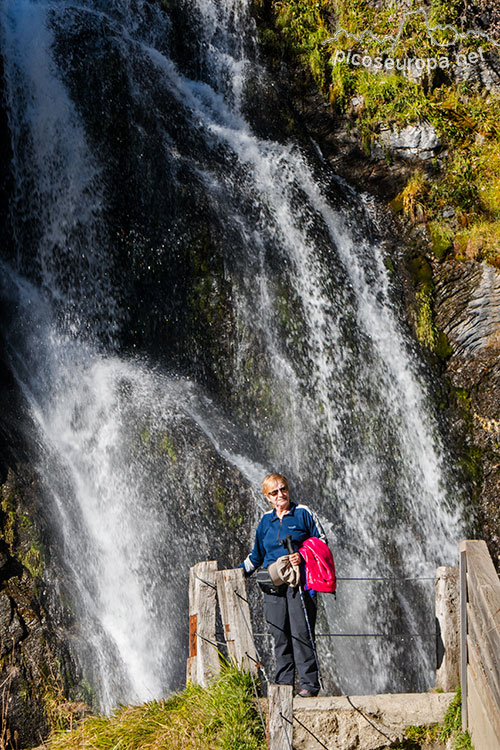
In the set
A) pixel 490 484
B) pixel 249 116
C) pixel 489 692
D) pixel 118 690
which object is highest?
pixel 249 116

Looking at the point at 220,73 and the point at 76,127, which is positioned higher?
the point at 220,73

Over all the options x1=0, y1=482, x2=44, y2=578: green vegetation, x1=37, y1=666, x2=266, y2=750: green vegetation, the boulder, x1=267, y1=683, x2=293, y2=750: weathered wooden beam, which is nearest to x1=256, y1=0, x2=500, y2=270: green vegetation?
the boulder

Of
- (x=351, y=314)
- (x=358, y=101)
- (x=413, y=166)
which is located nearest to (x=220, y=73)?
(x=358, y=101)

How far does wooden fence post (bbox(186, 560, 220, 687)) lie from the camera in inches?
191

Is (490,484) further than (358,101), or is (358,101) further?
(358,101)

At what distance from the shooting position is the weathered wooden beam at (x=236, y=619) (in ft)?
15.6

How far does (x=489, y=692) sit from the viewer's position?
151 inches

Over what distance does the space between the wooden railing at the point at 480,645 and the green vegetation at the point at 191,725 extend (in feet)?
4.28

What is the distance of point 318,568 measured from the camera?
190 inches

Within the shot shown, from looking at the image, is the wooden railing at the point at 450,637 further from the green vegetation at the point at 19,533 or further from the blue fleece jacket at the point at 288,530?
the green vegetation at the point at 19,533

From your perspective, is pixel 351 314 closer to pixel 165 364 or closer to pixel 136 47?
pixel 165 364

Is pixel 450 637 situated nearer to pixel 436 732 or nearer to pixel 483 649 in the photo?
pixel 436 732

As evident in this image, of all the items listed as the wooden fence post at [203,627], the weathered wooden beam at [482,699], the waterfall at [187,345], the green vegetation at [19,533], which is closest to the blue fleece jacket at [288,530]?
the wooden fence post at [203,627]

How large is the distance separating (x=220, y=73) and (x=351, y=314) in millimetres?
5659
